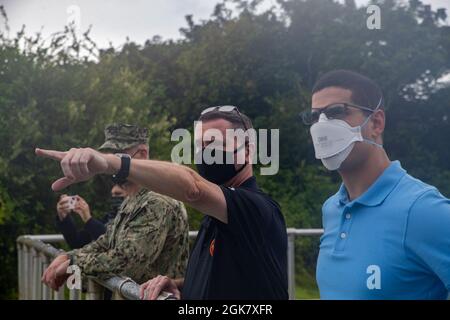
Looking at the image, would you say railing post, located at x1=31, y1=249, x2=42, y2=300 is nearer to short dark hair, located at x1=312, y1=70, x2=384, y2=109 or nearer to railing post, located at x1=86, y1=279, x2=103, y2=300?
railing post, located at x1=86, y1=279, x2=103, y2=300

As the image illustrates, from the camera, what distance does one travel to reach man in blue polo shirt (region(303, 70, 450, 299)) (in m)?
1.62

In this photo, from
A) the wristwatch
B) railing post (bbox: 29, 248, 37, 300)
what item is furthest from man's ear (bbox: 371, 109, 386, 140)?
railing post (bbox: 29, 248, 37, 300)

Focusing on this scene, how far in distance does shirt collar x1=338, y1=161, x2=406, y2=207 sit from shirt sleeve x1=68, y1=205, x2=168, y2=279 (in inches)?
33.8

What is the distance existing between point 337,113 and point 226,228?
0.42 meters

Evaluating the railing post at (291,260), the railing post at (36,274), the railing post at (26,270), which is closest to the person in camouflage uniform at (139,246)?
the railing post at (36,274)

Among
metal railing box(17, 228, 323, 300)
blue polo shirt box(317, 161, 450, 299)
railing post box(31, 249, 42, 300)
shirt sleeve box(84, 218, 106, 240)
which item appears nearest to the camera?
blue polo shirt box(317, 161, 450, 299)

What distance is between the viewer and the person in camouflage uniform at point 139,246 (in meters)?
2.47

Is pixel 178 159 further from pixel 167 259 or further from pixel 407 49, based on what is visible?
pixel 407 49

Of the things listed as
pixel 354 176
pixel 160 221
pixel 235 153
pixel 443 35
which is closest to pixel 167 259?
pixel 160 221

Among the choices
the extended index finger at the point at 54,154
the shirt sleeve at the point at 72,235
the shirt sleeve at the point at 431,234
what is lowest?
the shirt sleeve at the point at 72,235

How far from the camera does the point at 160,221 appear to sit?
249cm

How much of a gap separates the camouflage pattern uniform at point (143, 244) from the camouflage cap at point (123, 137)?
8.9 inches

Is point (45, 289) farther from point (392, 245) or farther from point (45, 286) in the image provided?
point (392, 245)

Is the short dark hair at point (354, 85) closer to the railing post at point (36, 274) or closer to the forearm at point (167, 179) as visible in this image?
the forearm at point (167, 179)
